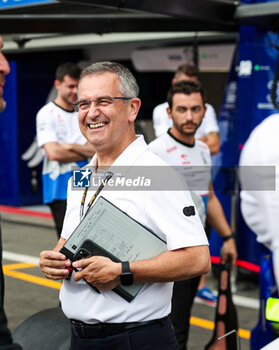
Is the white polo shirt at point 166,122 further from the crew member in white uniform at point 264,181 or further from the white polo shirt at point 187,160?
the crew member in white uniform at point 264,181

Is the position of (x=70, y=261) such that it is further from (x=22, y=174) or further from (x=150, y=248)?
(x=22, y=174)

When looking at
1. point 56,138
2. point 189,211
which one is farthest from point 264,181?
point 56,138

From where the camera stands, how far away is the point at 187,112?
4.25 meters

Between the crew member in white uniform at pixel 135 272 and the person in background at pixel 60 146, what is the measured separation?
2.66 m

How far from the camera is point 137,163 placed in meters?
2.38

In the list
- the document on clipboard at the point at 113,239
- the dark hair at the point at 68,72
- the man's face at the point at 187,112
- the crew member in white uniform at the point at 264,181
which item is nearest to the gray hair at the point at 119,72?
the document on clipboard at the point at 113,239

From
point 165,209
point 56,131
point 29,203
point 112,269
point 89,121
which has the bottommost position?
point 29,203

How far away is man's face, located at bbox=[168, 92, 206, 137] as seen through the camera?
13.7 ft

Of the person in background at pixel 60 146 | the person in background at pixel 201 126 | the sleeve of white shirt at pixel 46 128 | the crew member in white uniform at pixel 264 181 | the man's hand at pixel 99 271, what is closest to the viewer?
the crew member in white uniform at pixel 264 181

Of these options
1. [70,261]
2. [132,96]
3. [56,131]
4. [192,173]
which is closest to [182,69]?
[56,131]

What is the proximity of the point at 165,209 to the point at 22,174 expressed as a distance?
34.7ft

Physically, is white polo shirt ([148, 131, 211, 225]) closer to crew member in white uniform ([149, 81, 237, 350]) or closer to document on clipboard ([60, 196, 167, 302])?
crew member in white uniform ([149, 81, 237, 350])

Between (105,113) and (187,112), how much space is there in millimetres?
1867

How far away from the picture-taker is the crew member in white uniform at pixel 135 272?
2.25 meters
